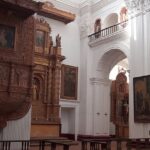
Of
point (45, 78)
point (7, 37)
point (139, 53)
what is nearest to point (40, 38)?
point (45, 78)

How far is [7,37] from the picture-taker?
30.2 ft

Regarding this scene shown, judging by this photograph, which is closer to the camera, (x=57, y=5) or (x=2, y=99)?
(x=2, y=99)

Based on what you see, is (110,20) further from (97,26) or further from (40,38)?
(40,38)

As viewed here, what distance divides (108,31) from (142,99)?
5.27 m

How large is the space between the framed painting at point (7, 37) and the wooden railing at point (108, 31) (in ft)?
27.6

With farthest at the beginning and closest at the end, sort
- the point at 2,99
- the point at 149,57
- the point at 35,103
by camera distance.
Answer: the point at 35,103 < the point at 149,57 < the point at 2,99

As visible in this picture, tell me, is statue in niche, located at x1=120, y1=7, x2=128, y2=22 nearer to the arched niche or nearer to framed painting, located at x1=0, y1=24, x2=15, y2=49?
the arched niche

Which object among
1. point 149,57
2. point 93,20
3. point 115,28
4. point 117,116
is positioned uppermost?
Answer: point 93,20

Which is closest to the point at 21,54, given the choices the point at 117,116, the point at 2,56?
the point at 2,56

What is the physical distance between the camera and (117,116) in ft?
70.9

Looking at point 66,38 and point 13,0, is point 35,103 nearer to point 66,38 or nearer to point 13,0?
point 66,38

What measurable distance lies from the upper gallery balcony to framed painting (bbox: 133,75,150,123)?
324 centimetres

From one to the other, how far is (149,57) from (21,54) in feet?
23.3

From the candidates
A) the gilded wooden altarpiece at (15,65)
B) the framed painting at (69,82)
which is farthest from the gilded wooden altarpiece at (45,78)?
the gilded wooden altarpiece at (15,65)
